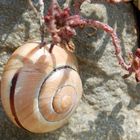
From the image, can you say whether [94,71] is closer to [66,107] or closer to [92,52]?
[92,52]

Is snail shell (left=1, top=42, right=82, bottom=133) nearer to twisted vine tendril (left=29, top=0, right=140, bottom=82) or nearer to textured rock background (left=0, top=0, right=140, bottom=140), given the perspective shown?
twisted vine tendril (left=29, top=0, right=140, bottom=82)

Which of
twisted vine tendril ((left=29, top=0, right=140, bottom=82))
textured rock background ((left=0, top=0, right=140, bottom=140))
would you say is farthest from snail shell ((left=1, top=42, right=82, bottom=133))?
textured rock background ((left=0, top=0, right=140, bottom=140))

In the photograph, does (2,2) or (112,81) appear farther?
(112,81)

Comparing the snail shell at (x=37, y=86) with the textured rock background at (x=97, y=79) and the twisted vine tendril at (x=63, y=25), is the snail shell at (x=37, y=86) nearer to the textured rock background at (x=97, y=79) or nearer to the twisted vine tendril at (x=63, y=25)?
the twisted vine tendril at (x=63, y=25)

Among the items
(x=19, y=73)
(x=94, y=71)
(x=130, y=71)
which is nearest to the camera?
(x=19, y=73)

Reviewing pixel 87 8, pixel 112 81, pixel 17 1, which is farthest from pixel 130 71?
pixel 17 1

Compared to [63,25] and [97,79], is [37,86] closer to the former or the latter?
[63,25]

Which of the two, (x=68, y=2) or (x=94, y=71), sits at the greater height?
(x=68, y=2)
